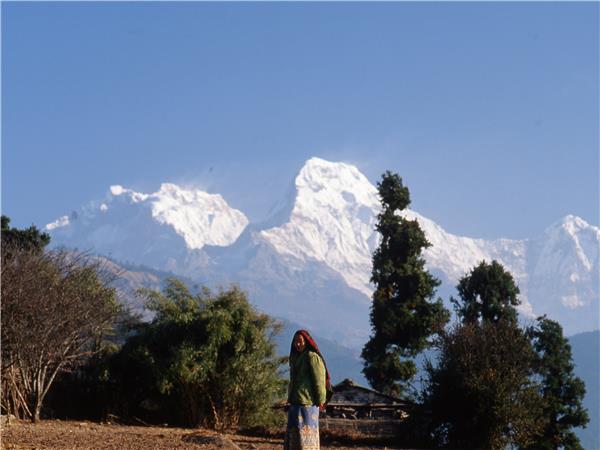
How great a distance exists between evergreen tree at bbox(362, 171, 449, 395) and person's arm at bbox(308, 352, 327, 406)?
24657 millimetres

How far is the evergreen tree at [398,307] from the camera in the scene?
3744 cm

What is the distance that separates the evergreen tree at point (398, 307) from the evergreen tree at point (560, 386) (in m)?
4.82

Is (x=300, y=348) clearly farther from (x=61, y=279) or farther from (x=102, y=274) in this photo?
(x=102, y=274)

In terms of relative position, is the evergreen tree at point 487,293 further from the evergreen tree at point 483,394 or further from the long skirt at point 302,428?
the long skirt at point 302,428

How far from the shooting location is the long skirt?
494 inches

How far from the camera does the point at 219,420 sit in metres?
25.2

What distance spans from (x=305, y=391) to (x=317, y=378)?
0.85ft

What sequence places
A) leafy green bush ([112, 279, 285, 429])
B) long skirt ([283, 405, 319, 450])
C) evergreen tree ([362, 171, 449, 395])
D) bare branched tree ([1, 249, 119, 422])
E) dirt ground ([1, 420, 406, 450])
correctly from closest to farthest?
1. long skirt ([283, 405, 319, 450])
2. dirt ground ([1, 420, 406, 450])
3. bare branched tree ([1, 249, 119, 422])
4. leafy green bush ([112, 279, 285, 429])
5. evergreen tree ([362, 171, 449, 395])

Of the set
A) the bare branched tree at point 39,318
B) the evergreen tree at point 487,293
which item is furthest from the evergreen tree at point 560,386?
the bare branched tree at point 39,318

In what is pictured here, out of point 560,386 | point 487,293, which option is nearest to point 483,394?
point 487,293

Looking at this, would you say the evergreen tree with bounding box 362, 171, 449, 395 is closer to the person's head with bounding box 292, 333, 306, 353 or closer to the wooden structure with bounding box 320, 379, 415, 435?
the wooden structure with bounding box 320, 379, 415, 435

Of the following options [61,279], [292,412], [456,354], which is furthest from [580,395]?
[292,412]

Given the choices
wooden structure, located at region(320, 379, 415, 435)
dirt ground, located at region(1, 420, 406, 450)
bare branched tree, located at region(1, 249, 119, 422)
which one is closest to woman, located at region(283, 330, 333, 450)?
dirt ground, located at region(1, 420, 406, 450)

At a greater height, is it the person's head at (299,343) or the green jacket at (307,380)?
the person's head at (299,343)
